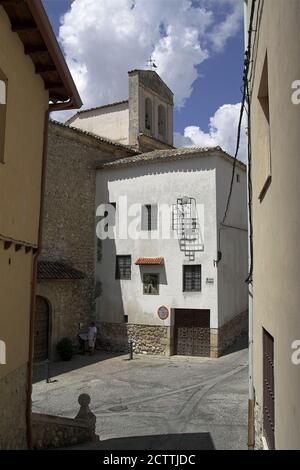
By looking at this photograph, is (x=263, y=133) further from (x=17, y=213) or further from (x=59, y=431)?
(x=59, y=431)

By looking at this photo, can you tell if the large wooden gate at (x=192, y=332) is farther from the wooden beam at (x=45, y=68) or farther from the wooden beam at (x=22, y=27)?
the wooden beam at (x=22, y=27)

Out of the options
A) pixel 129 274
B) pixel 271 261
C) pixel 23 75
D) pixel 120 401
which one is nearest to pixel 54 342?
pixel 129 274

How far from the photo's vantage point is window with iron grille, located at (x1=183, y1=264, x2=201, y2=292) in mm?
19031

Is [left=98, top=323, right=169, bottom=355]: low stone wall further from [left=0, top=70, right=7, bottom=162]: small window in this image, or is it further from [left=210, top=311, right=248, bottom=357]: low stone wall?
[left=0, top=70, right=7, bottom=162]: small window

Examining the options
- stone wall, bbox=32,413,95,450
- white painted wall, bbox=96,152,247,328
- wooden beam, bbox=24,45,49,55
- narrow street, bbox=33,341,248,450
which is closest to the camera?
wooden beam, bbox=24,45,49,55

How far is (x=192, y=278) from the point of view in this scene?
754 inches

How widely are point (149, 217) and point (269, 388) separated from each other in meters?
14.9

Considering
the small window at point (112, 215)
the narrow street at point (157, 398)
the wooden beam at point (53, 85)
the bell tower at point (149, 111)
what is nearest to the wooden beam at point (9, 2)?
the wooden beam at point (53, 85)

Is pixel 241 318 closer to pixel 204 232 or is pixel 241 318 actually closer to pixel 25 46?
pixel 204 232

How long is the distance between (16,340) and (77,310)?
43.0 feet

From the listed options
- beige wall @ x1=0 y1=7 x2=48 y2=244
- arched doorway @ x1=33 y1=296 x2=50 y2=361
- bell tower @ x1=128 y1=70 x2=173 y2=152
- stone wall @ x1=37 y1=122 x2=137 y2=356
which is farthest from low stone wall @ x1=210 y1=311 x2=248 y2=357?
beige wall @ x1=0 y1=7 x2=48 y2=244

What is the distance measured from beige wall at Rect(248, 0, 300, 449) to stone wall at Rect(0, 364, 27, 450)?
382 cm
